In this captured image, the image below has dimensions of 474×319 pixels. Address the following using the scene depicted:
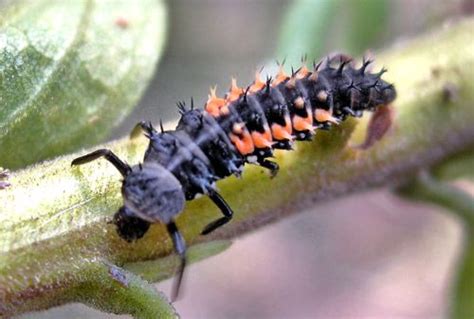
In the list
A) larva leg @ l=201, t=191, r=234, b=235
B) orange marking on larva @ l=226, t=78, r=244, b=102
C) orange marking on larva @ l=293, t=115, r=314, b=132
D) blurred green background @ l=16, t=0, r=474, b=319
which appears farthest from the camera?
blurred green background @ l=16, t=0, r=474, b=319

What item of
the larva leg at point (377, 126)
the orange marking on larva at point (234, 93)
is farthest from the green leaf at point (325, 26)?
the orange marking on larva at point (234, 93)

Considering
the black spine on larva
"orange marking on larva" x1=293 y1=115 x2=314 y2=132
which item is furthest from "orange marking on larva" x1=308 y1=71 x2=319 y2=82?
"orange marking on larva" x1=293 y1=115 x2=314 y2=132

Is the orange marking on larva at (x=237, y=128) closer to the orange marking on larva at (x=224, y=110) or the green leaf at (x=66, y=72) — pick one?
the orange marking on larva at (x=224, y=110)

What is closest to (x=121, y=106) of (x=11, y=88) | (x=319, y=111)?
(x=11, y=88)

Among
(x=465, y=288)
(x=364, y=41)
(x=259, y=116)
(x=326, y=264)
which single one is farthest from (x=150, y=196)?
(x=326, y=264)

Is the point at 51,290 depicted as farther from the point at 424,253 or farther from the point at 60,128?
the point at 424,253

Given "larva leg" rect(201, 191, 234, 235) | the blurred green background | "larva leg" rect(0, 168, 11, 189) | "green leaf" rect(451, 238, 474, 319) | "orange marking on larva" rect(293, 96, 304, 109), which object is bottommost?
"larva leg" rect(0, 168, 11, 189)

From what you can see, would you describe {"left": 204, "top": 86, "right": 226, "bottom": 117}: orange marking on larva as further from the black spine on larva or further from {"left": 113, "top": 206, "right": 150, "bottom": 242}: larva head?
{"left": 113, "top": 206, "right": 150, "bottom": 242}: larva head
